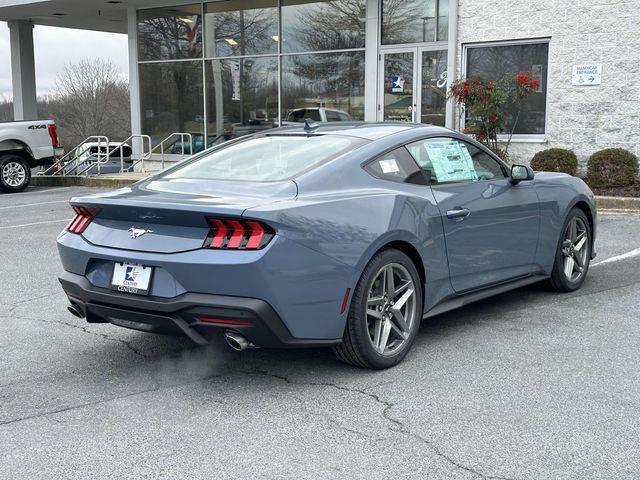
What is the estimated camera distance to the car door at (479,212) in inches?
205

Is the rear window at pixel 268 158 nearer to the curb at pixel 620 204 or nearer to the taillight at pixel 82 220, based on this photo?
the taillight at pixel 82 220

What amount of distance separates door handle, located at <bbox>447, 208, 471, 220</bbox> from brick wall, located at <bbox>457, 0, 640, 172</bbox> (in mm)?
9656

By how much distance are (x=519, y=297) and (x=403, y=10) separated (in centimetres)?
1183

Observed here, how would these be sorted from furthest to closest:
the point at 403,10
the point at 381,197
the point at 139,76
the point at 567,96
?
the point at 139,76 → the point at 403,10 → the point at 567,96 → the point at 381,197

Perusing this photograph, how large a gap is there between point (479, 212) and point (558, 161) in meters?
8.98

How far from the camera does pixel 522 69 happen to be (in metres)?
14.8

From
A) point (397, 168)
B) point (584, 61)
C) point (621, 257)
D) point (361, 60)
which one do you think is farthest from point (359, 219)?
point (361, 60)

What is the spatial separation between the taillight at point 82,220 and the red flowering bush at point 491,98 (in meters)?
10.5

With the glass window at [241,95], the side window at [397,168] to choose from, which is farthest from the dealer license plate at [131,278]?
the glass window at [241,95]

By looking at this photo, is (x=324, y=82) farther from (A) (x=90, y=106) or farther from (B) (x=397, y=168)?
(A) (x=90, y=106)

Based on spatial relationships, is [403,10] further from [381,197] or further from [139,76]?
[381,197]

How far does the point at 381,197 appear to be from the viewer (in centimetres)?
468

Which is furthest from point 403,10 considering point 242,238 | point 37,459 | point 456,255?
point 37,459

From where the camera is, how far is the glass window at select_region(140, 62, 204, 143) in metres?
20.5
